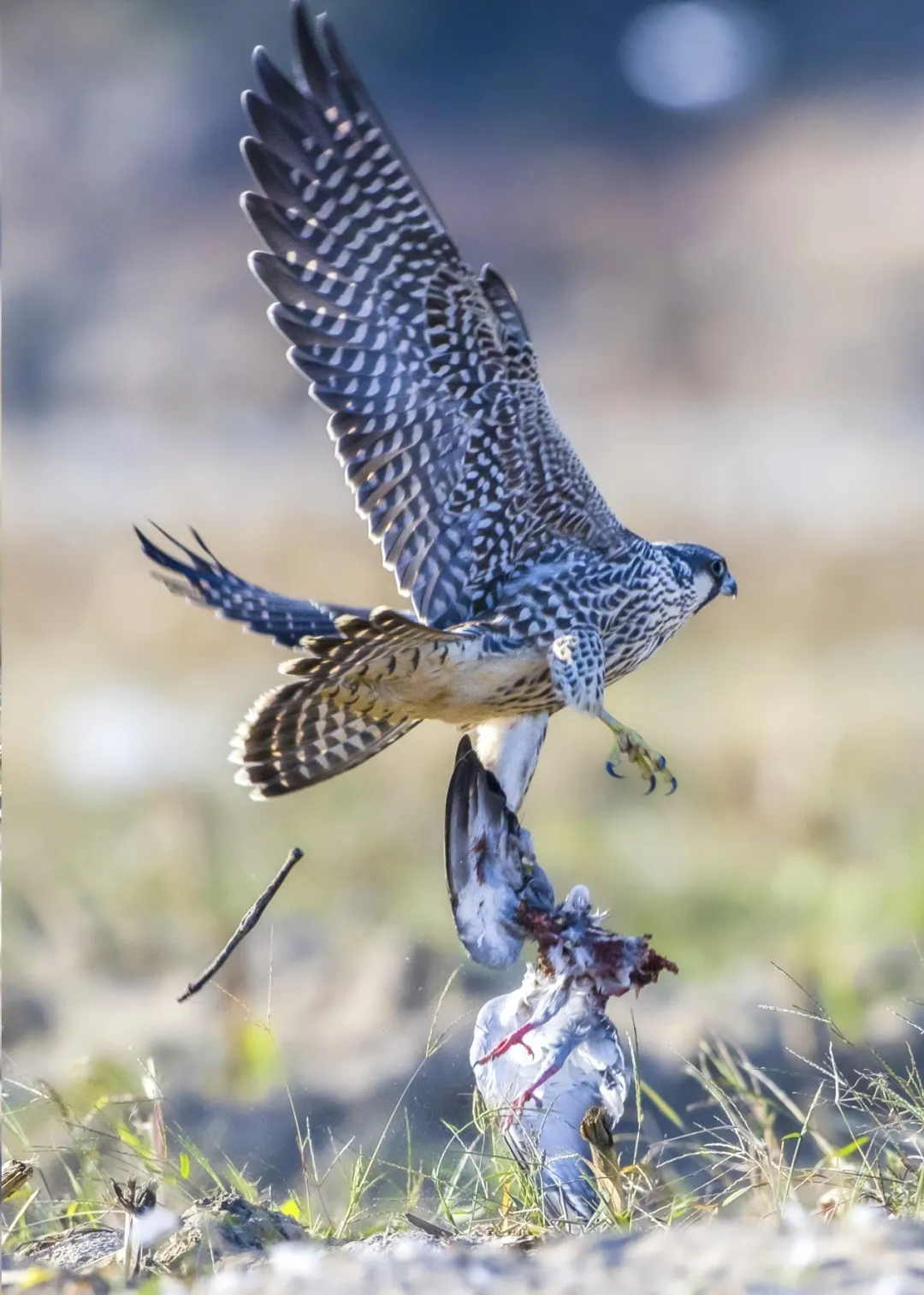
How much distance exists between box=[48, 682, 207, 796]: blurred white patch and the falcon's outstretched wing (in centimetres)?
338

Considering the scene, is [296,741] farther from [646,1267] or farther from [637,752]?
[646,1267]

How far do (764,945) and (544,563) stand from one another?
231 cm

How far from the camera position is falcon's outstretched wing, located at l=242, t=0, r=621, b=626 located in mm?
3176

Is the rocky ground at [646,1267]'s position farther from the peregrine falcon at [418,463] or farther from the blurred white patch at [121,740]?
the blurred white patch at [121,740]

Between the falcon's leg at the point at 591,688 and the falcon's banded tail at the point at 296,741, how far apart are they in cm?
34

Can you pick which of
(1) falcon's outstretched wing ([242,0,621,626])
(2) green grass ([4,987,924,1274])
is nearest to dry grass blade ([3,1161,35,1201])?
(2) green grass ([4,987,924,1274])

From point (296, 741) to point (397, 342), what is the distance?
776 millimetres

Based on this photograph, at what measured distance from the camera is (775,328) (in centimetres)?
1012

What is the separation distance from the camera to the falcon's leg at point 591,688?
309cm

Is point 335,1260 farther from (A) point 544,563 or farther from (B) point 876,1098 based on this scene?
(A) point 544,563

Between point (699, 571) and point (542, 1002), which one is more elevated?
point (699, 571)

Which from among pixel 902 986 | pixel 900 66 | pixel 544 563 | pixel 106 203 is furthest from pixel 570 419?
pixel 544 563

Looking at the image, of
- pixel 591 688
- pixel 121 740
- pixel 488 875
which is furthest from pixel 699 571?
pixel 121 740

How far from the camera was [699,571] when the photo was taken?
361 cm
